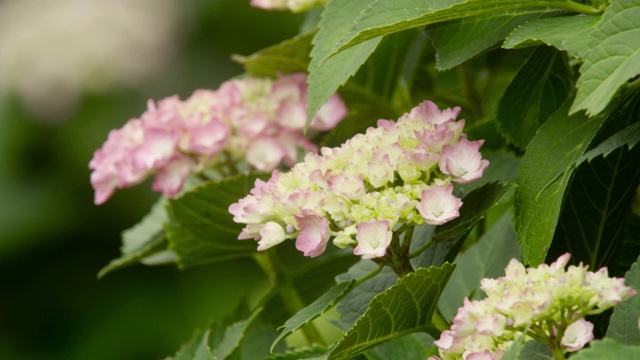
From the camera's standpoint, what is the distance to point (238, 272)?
9.19 feet

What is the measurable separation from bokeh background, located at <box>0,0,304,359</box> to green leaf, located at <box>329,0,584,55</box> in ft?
6.47

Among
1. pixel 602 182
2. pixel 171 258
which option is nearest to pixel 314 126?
pixel 171 258

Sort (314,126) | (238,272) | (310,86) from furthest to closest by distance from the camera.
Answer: (238,272) → (314,126) → (310,86)

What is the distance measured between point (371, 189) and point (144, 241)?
1.82 feet

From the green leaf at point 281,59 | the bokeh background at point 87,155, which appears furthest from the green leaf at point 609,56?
the bokeh background at point 87,155

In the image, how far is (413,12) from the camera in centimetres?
81

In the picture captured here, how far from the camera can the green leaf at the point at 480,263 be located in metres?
1.05

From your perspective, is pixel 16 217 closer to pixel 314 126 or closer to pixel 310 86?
pixel 314 126

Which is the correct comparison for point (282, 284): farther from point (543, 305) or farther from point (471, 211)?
point (543, 305)

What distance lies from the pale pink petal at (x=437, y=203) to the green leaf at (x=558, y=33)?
4.4 inches

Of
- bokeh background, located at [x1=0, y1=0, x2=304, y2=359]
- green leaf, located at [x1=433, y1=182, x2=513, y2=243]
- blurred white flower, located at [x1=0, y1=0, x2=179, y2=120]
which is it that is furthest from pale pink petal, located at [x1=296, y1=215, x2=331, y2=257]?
blurred white flower, located at [x1=0, y1=0, x2=179, y2=120]

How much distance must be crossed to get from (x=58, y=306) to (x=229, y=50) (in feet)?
2.84

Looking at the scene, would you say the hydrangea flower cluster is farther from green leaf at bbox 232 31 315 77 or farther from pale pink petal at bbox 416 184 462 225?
pale pink petal at bbox 416 184 462 225

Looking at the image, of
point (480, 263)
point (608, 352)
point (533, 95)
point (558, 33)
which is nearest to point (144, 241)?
point (480, 263)
